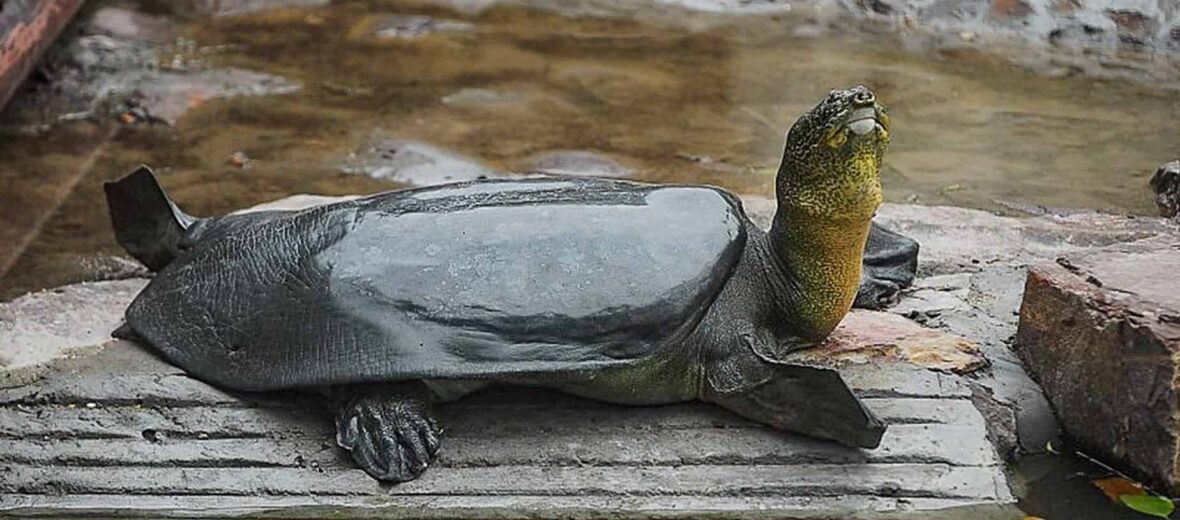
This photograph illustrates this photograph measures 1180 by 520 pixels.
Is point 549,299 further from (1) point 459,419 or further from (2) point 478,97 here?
(2) point 478,97

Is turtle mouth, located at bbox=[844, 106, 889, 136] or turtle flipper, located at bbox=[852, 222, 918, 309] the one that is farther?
turtle flipper, located at bbox=[852, 222, 918, 309]

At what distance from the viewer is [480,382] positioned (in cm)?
314

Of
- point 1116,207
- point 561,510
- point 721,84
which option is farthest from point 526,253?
point 721,84

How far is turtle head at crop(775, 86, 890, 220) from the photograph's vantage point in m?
3.11

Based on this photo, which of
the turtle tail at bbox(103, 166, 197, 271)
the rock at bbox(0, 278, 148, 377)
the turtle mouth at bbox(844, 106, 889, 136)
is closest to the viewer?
the turtle mouth at bbox(844, 106, 889, 136)

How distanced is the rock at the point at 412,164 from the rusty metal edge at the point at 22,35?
1.49 metres

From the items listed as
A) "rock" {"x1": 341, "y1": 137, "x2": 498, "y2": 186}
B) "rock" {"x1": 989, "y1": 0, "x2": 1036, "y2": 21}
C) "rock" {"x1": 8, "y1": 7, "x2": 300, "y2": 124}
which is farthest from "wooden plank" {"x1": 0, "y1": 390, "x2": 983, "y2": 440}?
"rock" {"x1": 989, "y1": 0, "x2": 1036, "y2": 21}

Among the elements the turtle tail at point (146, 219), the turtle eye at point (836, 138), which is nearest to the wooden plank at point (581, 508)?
the turtle eye at point (836, 138)

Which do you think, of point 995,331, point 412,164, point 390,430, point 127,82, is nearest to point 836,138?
point 995,331

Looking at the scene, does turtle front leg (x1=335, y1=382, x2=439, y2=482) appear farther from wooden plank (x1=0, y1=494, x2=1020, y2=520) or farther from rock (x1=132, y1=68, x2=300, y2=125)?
rock (x1=132, y1=68, x2=300, y2=125)

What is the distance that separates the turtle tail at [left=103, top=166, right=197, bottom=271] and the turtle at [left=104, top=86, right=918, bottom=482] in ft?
1.70

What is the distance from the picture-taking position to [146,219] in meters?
3.96

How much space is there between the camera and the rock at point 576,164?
5.83 m

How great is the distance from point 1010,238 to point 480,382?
1.86m
